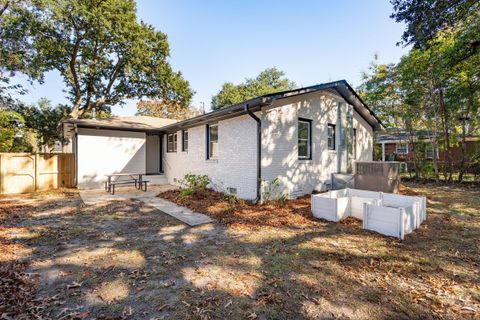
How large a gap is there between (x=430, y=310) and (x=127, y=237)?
16.2 feet

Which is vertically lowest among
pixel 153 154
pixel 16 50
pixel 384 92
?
pixel 153 154

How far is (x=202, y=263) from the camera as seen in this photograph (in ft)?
12.2

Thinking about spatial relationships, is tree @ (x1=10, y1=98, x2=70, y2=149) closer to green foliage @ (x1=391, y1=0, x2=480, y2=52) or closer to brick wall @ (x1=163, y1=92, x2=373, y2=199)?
brick wall @ (x1=163, y1=92, x2=373, y2=199)

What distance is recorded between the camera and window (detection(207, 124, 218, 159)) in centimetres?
994

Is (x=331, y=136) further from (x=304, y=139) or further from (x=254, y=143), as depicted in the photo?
(x=254, y=143)

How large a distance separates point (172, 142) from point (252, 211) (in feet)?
27.0

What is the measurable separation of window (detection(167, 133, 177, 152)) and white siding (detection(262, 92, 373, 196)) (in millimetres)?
6863

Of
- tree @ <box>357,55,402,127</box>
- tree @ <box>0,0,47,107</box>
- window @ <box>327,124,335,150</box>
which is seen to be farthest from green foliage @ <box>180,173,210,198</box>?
tree @ <box>0,0,47,107</box>

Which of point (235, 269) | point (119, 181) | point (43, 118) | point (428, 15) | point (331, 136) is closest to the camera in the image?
point (235, 269)

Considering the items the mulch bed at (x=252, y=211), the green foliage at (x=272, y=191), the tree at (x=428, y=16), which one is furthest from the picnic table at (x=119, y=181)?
the tree at (x=428, y=16)

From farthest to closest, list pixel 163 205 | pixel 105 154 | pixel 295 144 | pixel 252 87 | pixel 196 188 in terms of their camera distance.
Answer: pixel 252 87 < pixel 105 154 < pixel 196 188 < pixel 295 144 < pixel 163 205

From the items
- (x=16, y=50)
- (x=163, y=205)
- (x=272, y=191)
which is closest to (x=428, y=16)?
(x=272, y=191)

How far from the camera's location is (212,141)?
10109 mm

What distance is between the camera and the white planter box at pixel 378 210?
15.8ft
